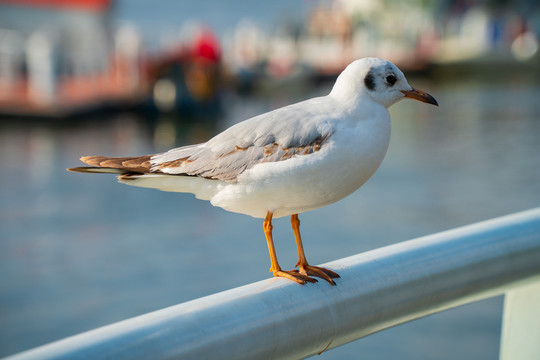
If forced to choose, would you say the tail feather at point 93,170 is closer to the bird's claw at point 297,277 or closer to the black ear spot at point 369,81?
the bird's claw at point 297,277

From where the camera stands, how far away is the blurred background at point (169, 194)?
7945mm

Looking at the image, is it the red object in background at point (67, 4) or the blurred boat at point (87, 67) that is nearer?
the blurred boat at point (87, 67)

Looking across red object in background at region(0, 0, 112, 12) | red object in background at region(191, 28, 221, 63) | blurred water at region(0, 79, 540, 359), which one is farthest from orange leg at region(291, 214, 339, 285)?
red object in background at region(0, 0, 112, 12)

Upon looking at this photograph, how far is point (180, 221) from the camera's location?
1120cm

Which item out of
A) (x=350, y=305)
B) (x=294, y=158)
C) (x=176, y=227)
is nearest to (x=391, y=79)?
(x=294, y=158)

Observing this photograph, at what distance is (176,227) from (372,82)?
959 cm

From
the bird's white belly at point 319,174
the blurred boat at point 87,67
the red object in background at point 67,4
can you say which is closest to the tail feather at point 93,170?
the bird's white belly at point 319,174

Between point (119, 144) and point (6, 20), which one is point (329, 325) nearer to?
point (119, 144)

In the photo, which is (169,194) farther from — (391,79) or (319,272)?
(319,272)

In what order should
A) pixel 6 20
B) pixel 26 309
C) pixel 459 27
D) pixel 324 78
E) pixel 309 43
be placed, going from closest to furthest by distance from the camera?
pixel 26 309 < pixel 6 20 < pixel 324 78 < pixel 309 43 < pixel 459 27

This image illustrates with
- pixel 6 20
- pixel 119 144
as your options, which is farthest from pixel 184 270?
pixel 6 20

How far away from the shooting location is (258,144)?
1.52m

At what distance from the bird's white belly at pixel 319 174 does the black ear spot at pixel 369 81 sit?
87 mm

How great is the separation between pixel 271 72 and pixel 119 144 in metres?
15.5
